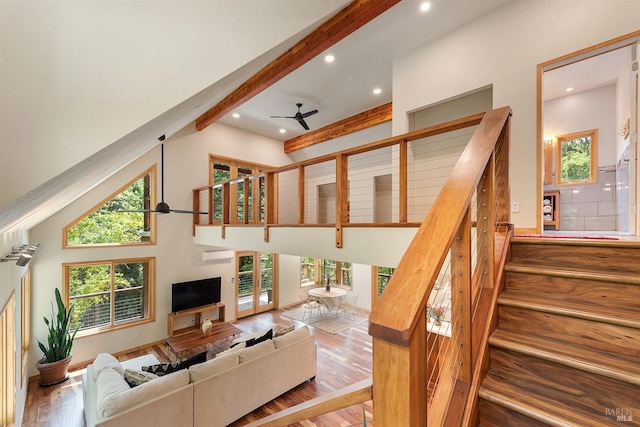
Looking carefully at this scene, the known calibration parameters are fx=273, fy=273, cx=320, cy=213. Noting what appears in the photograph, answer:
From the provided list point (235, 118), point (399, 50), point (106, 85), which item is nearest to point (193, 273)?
point (235, 118)

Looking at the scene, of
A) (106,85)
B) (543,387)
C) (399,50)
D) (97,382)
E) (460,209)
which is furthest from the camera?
(399,50)

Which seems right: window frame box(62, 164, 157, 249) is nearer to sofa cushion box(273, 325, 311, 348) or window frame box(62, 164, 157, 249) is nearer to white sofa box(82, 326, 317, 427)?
white sofa box(82, 326, 317, 427)

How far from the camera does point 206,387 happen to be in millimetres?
3525

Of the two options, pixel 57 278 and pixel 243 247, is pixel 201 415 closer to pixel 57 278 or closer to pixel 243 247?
pixel 243 247

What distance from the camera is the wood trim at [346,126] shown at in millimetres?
6148

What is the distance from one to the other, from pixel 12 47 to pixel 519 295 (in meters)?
2.81

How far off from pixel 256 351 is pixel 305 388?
1.25 m

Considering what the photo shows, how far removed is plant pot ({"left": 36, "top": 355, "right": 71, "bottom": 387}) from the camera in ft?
15.1

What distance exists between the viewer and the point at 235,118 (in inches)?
278

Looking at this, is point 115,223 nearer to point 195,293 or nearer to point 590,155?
point 195,293

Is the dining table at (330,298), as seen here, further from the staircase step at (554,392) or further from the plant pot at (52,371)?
the staircase step at (554,392)

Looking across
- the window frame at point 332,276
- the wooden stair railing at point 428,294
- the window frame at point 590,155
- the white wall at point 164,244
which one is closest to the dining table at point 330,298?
the window frame at point 332,276

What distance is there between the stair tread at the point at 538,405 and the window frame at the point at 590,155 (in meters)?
5.54

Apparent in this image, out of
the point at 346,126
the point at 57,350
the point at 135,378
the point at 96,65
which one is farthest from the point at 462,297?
the point at 57,350
